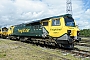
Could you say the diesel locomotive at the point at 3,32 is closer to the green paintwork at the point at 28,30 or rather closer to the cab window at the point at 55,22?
the green paintwork at the point at 28,30

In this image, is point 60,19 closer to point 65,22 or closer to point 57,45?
point 65,22

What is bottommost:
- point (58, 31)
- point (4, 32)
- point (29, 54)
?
point (29, 54)

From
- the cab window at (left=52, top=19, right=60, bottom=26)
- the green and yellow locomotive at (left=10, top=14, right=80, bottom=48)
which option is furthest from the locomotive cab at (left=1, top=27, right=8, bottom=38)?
the cab window at (left=52, top=19, right=60, bottom=26)

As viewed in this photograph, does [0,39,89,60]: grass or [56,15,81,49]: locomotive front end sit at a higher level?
[56,15,81,49]: locomotive front end

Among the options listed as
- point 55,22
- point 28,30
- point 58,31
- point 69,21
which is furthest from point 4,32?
point 69,21

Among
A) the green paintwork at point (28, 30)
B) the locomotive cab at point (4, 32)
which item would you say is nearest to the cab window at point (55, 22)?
the green paintwork at point (28, 30)

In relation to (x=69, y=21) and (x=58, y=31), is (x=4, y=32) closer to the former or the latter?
(x=58, y=31)

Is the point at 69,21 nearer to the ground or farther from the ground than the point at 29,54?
farther from the ground

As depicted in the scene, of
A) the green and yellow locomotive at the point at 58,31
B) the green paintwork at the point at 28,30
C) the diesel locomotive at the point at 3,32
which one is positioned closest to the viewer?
the green and yellow locomotive at the point at 58,31

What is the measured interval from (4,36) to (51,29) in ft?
68.7

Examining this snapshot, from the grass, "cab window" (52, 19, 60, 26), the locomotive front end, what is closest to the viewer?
the grass

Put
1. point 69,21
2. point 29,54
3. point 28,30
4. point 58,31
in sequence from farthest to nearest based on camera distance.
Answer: point 28,30 < point 69,21 < point 58,31 < point 29,54

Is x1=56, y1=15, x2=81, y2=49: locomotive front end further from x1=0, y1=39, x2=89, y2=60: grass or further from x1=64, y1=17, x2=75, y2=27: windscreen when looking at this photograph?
x1=0, y1=39, x2=89, y2=60: grass

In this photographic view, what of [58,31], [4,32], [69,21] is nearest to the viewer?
[58,31]
